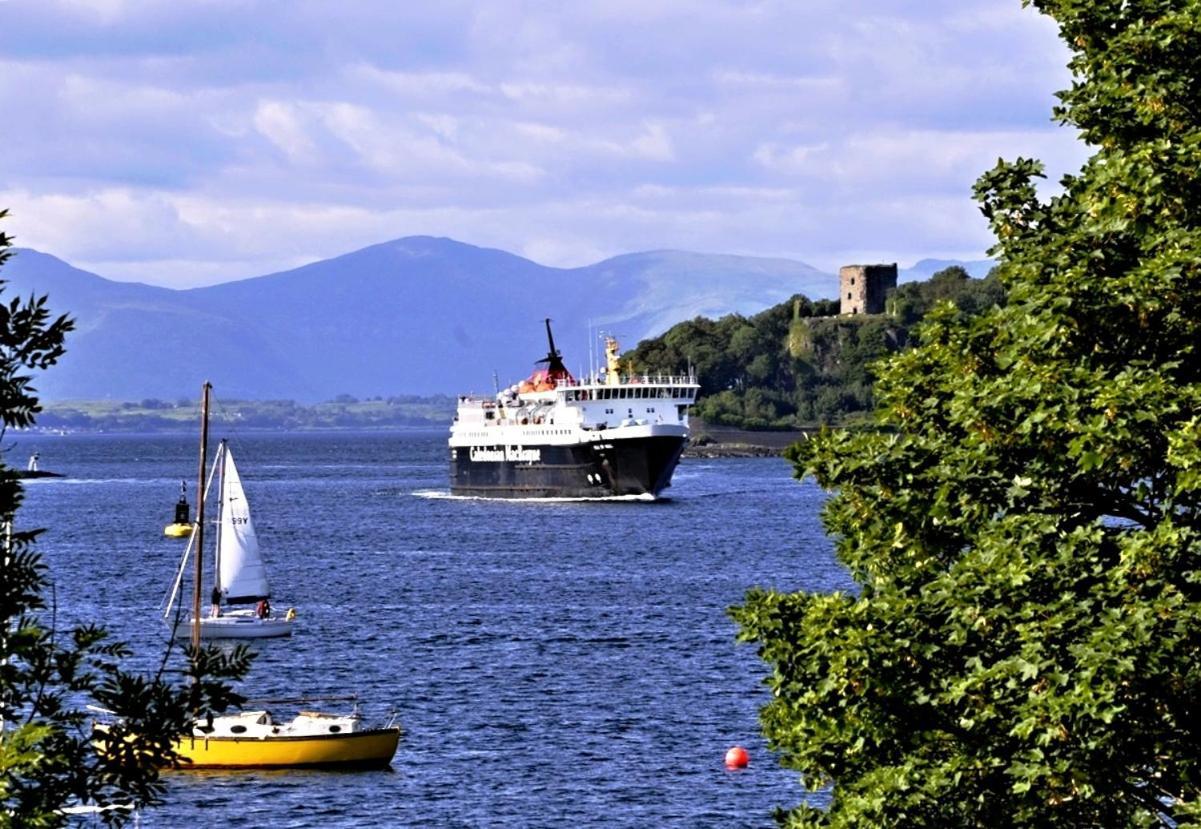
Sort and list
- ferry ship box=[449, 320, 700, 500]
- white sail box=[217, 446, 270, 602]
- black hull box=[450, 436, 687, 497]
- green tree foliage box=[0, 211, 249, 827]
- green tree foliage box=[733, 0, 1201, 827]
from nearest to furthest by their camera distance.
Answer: green tree foliage box=[0, 211, 249, 827]
green tree foliage box=[733, 0, 1201, 827]
white sail box=[217, 446, 270, 602]
ferry ship box=[449, 320, 700, 500]
black hull box=[450, 436, 687, 497]

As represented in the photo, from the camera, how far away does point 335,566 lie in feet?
335

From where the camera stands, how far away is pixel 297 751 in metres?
46.2

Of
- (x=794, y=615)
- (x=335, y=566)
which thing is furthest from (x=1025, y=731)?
(x=335, y=566)

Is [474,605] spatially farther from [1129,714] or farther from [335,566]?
[1129,714]

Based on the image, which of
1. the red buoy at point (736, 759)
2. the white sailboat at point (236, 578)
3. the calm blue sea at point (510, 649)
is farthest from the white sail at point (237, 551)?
the red buoy at point (736, 759)

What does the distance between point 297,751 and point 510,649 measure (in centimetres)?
2143

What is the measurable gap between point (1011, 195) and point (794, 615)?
5.23 meters

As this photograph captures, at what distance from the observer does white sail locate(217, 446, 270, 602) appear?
70125 millimetres

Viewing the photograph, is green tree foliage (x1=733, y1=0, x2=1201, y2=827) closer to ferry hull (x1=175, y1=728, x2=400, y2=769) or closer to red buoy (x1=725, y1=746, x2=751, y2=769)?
red buoy (x1=725, y1=746, x2=751, y2=769)

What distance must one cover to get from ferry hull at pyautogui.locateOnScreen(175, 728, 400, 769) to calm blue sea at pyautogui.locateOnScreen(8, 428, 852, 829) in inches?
15.8

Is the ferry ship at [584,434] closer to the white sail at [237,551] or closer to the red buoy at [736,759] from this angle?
the white sail at [237,551]

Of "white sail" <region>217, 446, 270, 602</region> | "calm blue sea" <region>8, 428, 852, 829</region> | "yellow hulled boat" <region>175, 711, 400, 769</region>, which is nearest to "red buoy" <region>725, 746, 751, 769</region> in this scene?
"calm blue sea" <region>8, 428, 852, 829</region>

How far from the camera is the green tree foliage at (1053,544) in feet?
54.9

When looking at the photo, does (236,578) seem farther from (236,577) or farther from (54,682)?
(54,682)
